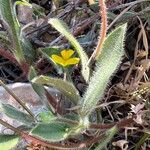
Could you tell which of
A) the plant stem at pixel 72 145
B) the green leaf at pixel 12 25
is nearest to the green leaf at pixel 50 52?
the green leaf at pixel 12 25

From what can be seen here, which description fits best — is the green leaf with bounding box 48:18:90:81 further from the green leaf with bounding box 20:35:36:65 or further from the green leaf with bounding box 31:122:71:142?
the green leaf with bounding box 20:35:36:65

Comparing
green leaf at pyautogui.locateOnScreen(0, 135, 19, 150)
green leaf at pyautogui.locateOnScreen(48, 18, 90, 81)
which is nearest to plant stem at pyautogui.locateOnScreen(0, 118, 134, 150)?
green leaf at pyautogui.locateOnScreen(0, 135, 19, 150)

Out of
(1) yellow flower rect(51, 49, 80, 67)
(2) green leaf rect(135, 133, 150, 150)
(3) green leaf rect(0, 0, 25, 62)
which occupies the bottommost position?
(2) green leaf rect(135, 133, 150, 150)

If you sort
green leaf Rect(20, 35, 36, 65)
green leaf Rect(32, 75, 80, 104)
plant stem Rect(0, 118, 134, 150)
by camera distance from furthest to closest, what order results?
Result: green leaf Rect(20, 35, 36, 65)
plant stem Rect(0, 118, 134, 150)
green leaf Rect(32, 75, 80, 104)

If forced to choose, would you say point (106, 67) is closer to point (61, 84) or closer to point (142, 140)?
point (61, 84)

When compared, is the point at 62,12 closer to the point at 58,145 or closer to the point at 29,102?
the point at 29,102
